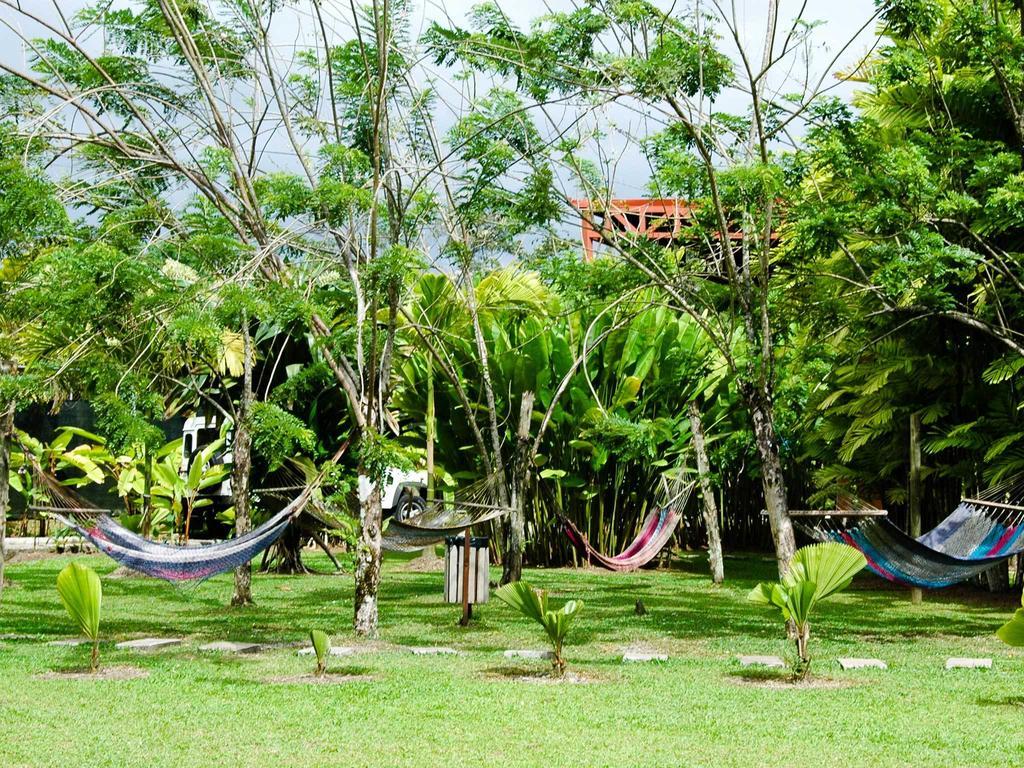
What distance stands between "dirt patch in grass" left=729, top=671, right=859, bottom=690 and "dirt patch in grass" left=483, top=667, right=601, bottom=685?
695 millimetres

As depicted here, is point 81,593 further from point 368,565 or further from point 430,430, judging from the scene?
point 430,430

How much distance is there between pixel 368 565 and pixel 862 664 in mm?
2788

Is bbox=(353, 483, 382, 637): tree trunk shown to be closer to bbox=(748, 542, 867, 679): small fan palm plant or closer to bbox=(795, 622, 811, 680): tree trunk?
bbox=(748, 542, 867, 679): small fan palm plant

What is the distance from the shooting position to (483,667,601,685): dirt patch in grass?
17.5 feet

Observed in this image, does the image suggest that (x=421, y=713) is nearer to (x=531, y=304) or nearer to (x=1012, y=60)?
(x=1012, y=60)

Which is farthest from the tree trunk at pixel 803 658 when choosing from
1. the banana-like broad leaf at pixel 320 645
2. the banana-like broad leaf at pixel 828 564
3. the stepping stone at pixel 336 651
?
the stepping stone at pixel 336 651

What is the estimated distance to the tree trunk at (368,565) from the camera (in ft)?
22.4

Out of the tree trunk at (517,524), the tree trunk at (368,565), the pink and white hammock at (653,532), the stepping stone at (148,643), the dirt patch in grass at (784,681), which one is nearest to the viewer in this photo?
the dirt patch in grass at (784,681)

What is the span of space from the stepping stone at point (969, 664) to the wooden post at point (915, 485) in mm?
3147

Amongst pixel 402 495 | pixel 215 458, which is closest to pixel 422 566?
pixel 402 495

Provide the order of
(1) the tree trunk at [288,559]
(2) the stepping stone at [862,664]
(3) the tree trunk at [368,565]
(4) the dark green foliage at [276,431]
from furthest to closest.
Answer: (1) the tree trunk at [288,559]
(3) the tree trunk at [368,565]
(4) the dark green foliage at [276,431]
(2) the stepping stone at [862,664]

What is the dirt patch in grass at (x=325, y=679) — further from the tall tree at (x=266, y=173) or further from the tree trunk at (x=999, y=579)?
the tree trunk at (x=999, y=579)

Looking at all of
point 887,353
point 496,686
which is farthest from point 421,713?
point 887,353

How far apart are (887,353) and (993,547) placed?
3.10 meters
